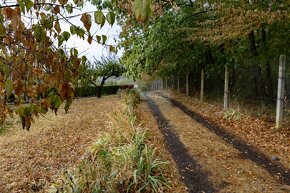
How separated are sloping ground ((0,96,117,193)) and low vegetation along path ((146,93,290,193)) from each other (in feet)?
7.14

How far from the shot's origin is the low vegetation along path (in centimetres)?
432

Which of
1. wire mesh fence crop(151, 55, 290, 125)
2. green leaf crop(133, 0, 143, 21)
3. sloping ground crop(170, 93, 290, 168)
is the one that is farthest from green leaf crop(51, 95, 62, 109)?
wire mesh fence crop(151, 55, 290, 125)

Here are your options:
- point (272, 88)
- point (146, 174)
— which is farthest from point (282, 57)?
point (146, 174)

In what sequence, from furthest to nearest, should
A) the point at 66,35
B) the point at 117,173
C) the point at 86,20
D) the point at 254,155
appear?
the point at 254,155
the point at 117,173
the point at 66,35
the point at 86,20

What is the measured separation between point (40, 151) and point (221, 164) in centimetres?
404

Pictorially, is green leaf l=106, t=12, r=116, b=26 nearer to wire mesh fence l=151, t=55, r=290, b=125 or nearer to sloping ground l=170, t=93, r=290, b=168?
sloping ground l=170, t=93, r=290, b=168

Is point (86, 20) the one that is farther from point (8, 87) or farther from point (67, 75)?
point (8, 87)

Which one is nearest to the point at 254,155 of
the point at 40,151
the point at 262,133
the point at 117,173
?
the point at 262,133

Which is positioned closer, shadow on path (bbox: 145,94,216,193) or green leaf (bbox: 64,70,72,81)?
green leaf (bbox: 64,70,72,81)

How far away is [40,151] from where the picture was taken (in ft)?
22.3

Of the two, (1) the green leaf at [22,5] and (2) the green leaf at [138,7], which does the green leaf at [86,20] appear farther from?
(2) the green leaf at [138,7]

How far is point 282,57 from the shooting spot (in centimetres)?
780

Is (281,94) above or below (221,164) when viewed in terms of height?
above

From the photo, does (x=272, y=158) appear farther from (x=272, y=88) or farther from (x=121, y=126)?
(x=272, y=88)
